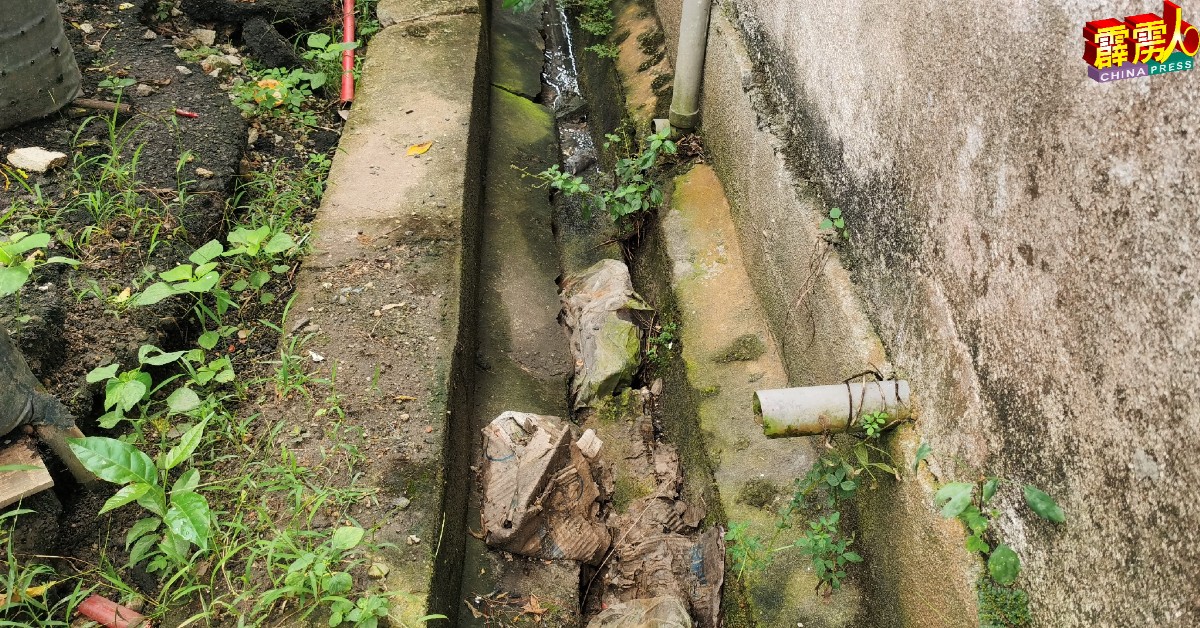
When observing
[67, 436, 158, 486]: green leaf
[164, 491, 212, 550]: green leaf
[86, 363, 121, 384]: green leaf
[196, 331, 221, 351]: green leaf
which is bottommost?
[196, 331, 221, 351]: green leaf

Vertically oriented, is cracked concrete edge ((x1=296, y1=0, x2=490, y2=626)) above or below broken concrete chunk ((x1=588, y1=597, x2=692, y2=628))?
above

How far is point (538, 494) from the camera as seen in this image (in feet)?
8.94

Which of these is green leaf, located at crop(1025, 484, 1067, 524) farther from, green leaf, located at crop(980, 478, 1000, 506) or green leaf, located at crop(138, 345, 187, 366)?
green leaf, located at crop(138, 345, 187, 366)

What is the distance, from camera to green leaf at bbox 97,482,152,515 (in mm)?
2166

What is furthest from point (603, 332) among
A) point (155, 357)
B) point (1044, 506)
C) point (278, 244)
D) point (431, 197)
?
point (1044, 506)

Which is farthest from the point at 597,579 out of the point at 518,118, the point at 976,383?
the point at 518,118

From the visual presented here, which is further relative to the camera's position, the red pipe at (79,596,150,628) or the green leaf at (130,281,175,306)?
A: the green leaf at (130,281,175,306)

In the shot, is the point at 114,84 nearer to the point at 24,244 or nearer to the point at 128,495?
the point at 24,244

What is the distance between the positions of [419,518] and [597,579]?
29.2 inches

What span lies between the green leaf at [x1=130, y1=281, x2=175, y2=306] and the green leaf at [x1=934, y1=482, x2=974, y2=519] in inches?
91.2

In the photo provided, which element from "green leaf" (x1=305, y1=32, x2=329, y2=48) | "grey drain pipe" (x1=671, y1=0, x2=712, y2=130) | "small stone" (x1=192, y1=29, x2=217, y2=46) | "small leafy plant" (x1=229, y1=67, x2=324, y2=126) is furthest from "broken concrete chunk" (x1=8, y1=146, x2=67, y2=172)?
"grey drain pipe" (x1=671, y1=0, x2=712, y2=130)

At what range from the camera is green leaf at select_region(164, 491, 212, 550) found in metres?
2.12

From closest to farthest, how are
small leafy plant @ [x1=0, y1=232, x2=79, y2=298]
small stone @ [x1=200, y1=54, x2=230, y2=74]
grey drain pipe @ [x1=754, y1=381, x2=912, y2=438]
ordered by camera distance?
1. grey drain pipe @ [x1=754, y1=381, x2=912, y2=438]
2. small leafy plant @ [x1=0, y1=232, x2=79, y2=298]
3. small stone @ [x1=200, y1=54, x2=230, y2=74]

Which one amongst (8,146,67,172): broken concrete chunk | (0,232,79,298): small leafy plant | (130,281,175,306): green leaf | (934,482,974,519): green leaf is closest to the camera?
(934,482,974,519): green leaf
